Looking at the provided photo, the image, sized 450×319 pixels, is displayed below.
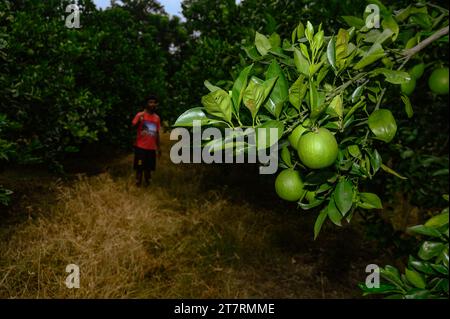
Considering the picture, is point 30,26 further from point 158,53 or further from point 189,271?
point 158,53

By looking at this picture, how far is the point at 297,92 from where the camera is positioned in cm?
100

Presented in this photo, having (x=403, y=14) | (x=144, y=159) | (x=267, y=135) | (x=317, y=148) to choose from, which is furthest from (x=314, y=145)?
(x=144, y=159)

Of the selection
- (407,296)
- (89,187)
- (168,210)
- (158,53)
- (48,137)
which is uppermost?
(158,53)

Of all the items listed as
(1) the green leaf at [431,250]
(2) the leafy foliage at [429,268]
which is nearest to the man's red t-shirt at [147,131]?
(2) the leafy foliage at [429,268]

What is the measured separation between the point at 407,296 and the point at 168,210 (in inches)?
161

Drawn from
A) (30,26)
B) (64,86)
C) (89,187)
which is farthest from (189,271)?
(30,26)

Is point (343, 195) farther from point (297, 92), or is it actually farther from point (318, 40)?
point (318, 40)

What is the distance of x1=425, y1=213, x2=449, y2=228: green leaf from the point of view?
901 mm

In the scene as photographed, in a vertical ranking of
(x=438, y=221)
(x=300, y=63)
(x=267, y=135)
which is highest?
(x=300, y=63)

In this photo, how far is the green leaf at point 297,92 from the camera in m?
0.99

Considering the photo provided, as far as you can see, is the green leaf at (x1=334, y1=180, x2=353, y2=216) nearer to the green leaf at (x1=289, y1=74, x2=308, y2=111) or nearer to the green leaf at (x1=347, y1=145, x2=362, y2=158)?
the green leaf at (x1=347, y1=145, x2=362, y2=158)

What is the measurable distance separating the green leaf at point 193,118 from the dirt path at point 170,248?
2.51 metres

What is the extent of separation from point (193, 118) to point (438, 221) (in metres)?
0.68

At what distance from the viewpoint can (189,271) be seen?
3.65m
